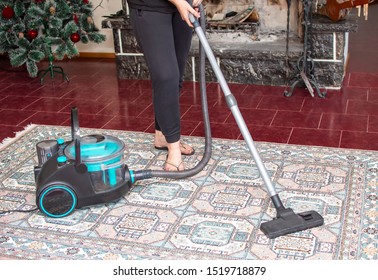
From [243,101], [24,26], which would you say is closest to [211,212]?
[243,101]

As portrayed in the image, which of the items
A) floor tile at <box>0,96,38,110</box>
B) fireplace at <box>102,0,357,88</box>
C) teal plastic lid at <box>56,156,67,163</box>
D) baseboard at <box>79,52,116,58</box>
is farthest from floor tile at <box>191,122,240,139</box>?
baseboard at <box>79,52,116,58</box>

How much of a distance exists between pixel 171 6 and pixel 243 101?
1.42 meters

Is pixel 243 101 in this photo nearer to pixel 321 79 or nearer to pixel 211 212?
pixel 321 79

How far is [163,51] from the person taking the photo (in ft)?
8.61

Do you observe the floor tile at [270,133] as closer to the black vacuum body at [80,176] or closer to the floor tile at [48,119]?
the black vacuum body at [80,176]

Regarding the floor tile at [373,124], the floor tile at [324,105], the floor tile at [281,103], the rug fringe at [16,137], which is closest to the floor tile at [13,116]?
the rug fringe at [16,137]

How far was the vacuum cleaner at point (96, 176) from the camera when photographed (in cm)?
238

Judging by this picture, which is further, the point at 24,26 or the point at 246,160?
the point at 24,26

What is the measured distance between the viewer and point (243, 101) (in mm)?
3918

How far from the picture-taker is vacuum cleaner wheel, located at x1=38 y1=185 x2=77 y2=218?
7.99 ft

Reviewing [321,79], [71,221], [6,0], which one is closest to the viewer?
[71,221]

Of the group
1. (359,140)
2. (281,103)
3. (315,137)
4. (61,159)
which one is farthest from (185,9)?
(281,103)

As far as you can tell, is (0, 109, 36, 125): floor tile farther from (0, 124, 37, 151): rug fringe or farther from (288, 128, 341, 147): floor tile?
(288, 128, 341, 147): floor tile

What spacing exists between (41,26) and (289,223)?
2.73m
